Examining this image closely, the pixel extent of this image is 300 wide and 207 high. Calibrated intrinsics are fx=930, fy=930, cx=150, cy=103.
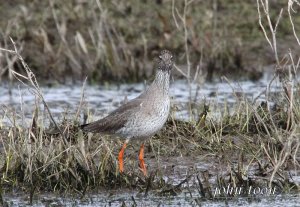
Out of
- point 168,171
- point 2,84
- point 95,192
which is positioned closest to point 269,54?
point 2,84

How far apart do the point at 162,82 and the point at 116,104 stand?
3.72 m

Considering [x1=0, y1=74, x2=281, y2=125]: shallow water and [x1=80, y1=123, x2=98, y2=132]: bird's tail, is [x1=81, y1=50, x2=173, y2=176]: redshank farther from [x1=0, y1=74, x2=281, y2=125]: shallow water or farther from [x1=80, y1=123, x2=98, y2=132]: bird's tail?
[x1=0, y1=74, x2=281, y2=125]: shallow water

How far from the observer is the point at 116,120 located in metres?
7.52

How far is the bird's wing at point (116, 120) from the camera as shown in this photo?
747 cm

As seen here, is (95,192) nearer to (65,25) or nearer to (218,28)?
(65,25)

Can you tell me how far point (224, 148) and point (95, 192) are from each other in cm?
150

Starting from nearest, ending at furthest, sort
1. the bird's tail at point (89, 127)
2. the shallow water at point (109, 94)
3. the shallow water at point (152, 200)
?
the shallow water at point (152, 200) < the bird's tail at point (89, 127) < the shallow water at point (109, 94)

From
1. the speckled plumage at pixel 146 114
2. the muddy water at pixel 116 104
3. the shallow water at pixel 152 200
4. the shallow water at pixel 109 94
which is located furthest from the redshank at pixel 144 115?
the shallow water at pixel 109 94

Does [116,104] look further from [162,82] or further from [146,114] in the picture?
[146,114]

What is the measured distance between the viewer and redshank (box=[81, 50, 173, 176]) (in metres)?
7.31

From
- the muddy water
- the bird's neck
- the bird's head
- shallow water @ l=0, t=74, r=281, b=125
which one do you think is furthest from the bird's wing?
shallow water @ l=0, t=74, r=281, b=125

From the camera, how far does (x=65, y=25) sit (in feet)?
42.2

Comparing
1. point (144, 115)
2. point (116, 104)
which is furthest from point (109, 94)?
point (144, 115)

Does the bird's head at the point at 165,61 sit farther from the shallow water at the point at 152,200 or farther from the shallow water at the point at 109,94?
the shallow water at the point at 109,94
